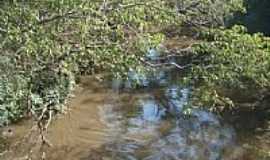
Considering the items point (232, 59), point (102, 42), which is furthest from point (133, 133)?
point (232, 59)

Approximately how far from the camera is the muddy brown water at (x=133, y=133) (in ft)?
42.6

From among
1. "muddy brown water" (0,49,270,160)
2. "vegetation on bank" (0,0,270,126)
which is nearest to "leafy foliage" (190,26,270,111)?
"vegetation on bank" (0,0,270,126)

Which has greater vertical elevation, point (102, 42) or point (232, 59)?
point (102, 42)

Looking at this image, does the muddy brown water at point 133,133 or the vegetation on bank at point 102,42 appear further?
the muddy brown water at point 133,133

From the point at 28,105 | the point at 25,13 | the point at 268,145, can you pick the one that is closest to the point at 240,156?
the point at 268,145

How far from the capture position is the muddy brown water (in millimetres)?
12977

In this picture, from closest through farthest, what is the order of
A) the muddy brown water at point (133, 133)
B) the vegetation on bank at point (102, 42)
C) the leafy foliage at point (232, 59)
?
the vegetation on bank at point (102, 42)
the leafy foliage at point (232, 59)
the muddy brown water at point (133, 133)

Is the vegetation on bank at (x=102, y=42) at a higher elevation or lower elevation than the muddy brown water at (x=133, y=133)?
higher

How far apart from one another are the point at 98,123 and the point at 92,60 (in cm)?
403

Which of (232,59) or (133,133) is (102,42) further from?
(133,133)

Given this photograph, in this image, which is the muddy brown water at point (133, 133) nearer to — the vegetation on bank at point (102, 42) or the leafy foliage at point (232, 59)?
the leafy foliage at point (232, 59)

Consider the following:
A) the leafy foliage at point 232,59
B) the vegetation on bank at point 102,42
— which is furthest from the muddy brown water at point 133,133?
the vegetation on bank at point 102,42

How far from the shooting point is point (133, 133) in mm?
14297

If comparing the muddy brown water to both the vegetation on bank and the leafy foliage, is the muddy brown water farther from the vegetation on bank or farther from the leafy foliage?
the vegetation on bank
